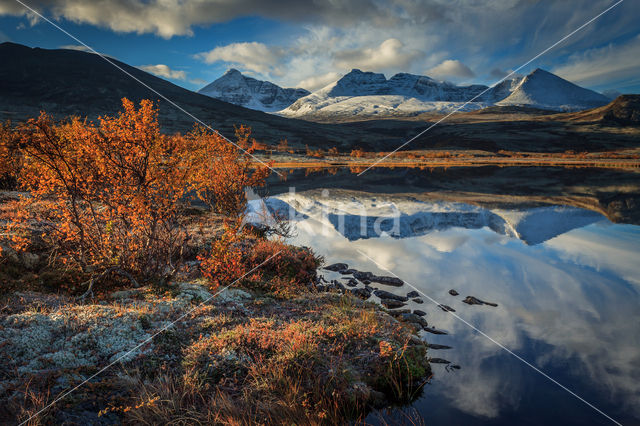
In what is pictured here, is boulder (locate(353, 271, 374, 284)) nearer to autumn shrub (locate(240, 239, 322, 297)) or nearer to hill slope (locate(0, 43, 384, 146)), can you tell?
autumn shrub (locate(240, 239, 322, 297))

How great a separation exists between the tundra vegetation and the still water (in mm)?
1367

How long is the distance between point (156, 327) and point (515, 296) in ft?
38.4

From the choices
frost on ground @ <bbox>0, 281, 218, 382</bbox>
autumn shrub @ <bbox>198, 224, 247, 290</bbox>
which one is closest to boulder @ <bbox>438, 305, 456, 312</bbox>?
autumn shrub @ <bbox>198, 224, 247, 290</bbox>

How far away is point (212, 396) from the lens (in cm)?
588

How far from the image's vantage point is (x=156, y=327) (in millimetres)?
7461


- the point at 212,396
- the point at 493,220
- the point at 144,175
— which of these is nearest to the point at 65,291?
the point at 144,175

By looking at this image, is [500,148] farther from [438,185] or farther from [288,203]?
[288,203]

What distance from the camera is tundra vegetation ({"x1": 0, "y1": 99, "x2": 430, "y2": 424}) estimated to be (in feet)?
18.5

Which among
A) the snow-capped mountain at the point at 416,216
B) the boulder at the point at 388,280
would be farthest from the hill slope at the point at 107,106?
the boulder at the point at 388,280

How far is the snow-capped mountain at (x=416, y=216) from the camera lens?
21.1 metres

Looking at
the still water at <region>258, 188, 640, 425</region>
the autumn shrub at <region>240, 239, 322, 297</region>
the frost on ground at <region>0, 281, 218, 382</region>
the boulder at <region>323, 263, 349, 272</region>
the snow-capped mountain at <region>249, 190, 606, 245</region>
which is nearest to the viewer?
the frost on ground at <region>0, 281, 218, 382</region>

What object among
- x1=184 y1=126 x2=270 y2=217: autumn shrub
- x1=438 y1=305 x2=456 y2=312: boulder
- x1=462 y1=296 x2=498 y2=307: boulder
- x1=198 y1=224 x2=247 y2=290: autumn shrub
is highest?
x1=184 y1=126 x2=270 y2=217: autumn shrub

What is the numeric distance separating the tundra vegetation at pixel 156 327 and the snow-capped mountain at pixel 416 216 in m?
9.86

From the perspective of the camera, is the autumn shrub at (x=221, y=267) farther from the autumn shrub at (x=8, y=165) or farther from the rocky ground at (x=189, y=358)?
the autumn shrub at (x=8, y=165)
